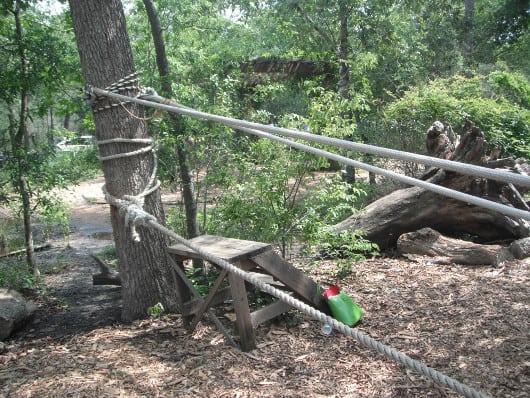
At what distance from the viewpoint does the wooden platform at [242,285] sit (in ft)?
9.81

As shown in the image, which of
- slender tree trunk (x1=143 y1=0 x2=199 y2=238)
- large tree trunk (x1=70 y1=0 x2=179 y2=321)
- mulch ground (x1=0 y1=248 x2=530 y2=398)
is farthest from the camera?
slender tree trunk (x1=143 y1=0 x2=199 y2=238)

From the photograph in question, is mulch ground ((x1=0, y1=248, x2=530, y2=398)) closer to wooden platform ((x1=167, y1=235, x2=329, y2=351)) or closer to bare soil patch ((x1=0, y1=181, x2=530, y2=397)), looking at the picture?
bare soil patch ((x1=0, y1=181, x2=530, y2=397))

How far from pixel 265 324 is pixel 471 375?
1401mm

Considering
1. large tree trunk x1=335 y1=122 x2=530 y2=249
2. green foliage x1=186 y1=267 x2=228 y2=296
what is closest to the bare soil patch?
green foliage x1=186 y1=267 x2=228 y2=296

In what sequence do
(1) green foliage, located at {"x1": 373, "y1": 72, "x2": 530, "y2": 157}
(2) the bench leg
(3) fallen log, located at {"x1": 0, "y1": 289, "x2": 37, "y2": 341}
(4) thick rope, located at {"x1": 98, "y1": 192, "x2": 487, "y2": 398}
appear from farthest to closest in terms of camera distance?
(1) green foliage, located at {"x1": 373, "y1": 72, "x2": 530, "y2": 157}
(3) fallen log, located at {"x1": 0, "y1": 289, "x2": 37, "y2": 341}
(2) the bench leg
(4) thick rope, located at {"x1": 98, "y1": 192, "x2": 487, "y2": 398}

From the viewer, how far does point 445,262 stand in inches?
190

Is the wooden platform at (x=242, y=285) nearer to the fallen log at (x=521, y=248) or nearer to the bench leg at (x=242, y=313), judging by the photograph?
the bench leg at (x=242, y=313)

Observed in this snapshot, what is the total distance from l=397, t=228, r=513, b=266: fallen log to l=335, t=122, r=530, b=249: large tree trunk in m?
0.24

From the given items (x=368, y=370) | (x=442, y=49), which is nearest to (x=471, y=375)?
(x=368, y=370)

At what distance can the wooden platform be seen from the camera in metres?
2.99

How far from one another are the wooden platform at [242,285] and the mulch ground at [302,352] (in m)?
0.15

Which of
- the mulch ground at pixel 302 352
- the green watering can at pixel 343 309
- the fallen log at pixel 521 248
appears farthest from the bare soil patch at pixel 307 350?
the fallen log at pixel 521 248

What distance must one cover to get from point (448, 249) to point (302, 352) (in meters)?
2.55

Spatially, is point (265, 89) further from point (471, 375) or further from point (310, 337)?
point (471, 375)
